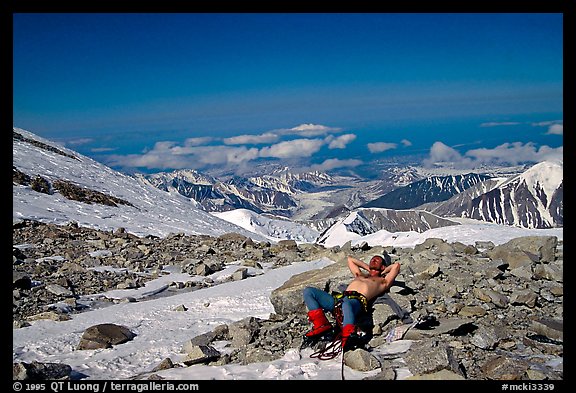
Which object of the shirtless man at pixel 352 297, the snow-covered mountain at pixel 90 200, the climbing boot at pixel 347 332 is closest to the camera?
the climbing boot at pixel 347 332

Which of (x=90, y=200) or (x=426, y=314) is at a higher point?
(x=90, y=200)

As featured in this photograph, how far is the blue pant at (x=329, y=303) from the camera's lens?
7.43 meters

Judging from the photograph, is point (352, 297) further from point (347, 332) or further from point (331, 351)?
point (331, 351)

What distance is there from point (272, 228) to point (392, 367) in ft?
217

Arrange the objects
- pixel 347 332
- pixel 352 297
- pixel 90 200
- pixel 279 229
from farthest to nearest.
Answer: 1. pixel 279 229
2. pixel 90 200
3. pixel 352 297
4. pixel 347 332

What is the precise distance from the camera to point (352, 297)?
26.3 ft

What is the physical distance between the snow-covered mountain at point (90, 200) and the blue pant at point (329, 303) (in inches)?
891

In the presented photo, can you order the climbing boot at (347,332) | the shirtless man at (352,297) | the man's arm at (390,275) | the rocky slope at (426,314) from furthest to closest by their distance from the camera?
the man's arm at (390,275)
the shirtless man at (352,297)
the climbing boot at (347,332)
the rocky slope at (426,314)

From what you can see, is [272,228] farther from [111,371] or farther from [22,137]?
[111,371]

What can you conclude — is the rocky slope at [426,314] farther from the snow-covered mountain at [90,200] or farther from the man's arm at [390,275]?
the snow-covered mountain at [90,200]

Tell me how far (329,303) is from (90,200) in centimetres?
3394

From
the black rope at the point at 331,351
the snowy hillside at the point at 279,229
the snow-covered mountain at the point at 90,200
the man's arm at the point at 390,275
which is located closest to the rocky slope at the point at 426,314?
the black rope at the point at 331,351

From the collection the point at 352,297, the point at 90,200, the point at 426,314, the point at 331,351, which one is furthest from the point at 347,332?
the point at 90,200
